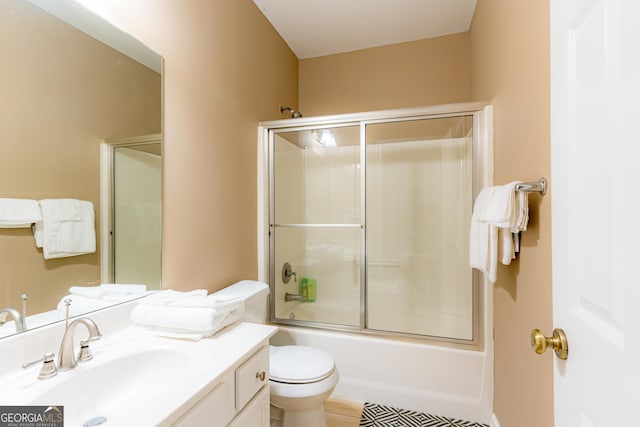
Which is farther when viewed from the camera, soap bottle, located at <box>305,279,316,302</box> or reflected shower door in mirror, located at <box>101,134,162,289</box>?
soap bottle, located at <box>305,279,316,302</box>

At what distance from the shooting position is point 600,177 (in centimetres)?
56

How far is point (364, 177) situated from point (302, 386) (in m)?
1.37

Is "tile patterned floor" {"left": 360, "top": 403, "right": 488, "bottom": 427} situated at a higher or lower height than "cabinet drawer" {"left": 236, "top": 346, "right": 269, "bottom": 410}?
lower

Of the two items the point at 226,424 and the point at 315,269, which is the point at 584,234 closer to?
the point at 226,424

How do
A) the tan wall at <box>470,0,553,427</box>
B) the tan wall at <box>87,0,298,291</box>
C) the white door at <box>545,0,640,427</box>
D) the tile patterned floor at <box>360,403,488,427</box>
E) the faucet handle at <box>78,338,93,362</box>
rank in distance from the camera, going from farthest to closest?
the tile patterned floor at <box>360,403,488,427</box>
the tan wall at <box>87,0,298,291</box>
the tan wall at <box>470,0,553,427</box>
the faucet handle at <box>78,338,93,362</box>
the white door at <box>545,0,640,427</box>

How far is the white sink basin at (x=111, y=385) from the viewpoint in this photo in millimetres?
786

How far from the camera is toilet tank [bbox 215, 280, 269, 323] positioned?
160cm

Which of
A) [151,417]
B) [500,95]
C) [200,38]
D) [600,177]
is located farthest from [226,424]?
[500,95]

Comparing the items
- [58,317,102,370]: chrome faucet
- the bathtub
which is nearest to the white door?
the bathtub

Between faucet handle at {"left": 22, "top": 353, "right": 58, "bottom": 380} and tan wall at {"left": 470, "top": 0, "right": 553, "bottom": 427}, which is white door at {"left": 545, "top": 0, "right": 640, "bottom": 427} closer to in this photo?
tan wall at {"left": 470, "top": 0, "right": 553, "bottom": 427}

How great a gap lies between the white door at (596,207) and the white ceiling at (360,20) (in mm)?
1757

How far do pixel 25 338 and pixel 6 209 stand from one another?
379 millimetres

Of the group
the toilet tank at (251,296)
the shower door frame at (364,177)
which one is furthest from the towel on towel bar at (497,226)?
the toilet tank at (251,296)

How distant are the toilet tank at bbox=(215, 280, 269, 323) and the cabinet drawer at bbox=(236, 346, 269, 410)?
481 mm
